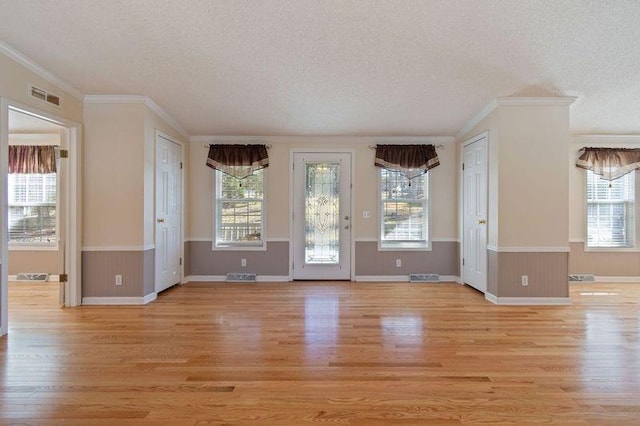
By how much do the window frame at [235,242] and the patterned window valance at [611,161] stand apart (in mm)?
4998

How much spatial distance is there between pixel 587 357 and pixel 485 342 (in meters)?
0.71

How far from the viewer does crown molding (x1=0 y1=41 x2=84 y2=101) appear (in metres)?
3.27

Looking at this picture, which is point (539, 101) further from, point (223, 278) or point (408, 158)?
point (223, 278)

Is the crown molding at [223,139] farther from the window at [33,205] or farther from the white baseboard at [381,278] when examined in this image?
the white baseboard at [381,278]

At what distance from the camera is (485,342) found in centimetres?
316

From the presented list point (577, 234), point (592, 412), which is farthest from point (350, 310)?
point (577, 234)

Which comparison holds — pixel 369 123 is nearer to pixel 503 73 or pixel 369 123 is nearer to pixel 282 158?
pixel 282 158

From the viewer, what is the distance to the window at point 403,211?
602 centimetres

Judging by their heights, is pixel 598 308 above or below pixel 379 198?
below

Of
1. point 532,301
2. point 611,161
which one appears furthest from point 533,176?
point 611,161

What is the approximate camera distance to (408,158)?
5.89 metres

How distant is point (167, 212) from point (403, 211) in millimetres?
3543

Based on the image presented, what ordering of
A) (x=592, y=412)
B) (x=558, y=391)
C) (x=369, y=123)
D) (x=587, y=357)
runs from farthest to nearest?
(x=369, y=123) → (x=587, y=357) → (x=558, y=391) → (x=592, y=412)

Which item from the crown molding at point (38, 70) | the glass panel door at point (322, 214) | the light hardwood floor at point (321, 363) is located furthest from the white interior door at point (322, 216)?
the crown molding at point (38, 70)
